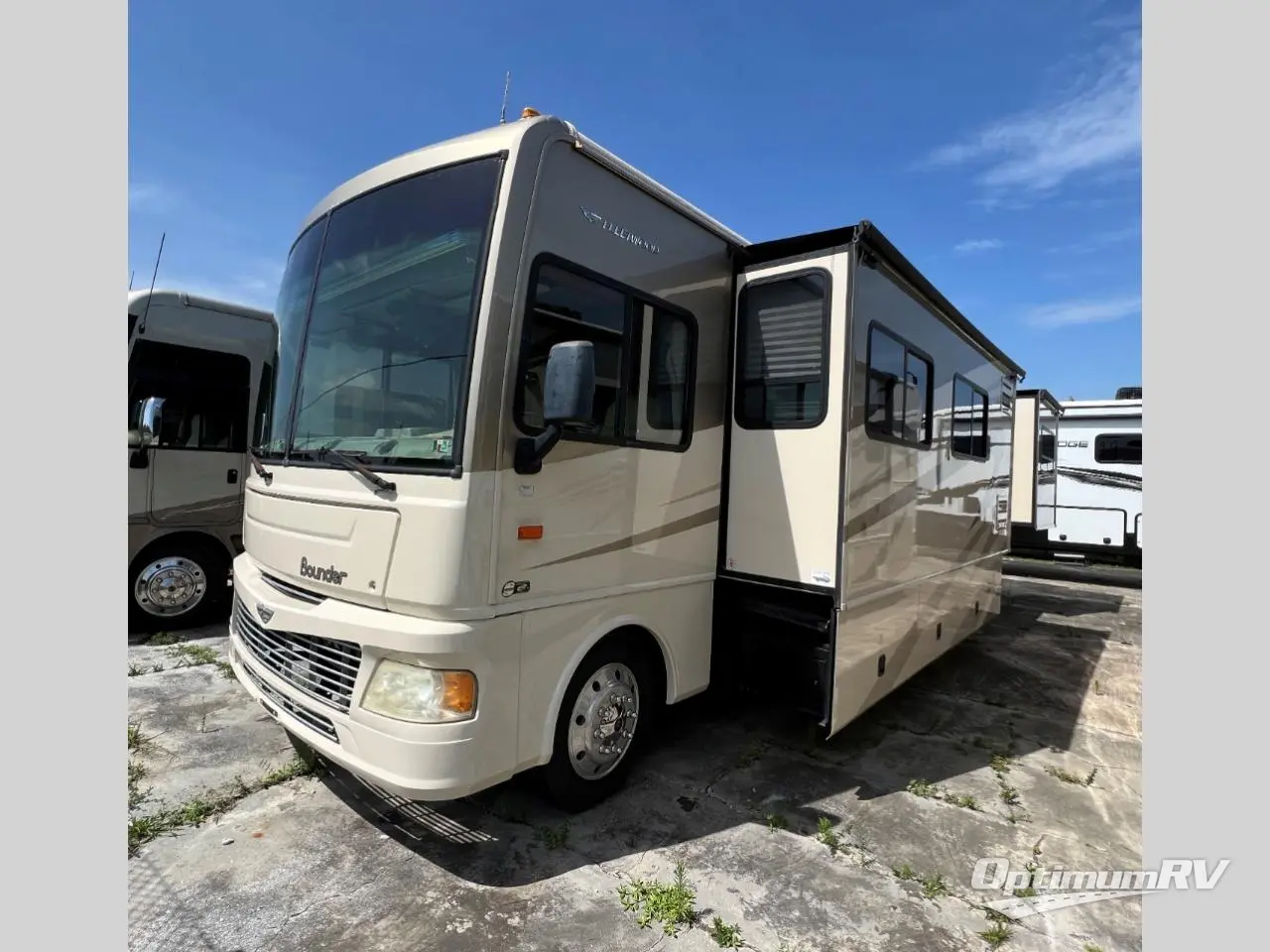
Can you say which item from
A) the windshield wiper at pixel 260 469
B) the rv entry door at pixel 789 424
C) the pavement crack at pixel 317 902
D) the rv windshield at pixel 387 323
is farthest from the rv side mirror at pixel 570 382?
the pavement crack at pixel 317 902

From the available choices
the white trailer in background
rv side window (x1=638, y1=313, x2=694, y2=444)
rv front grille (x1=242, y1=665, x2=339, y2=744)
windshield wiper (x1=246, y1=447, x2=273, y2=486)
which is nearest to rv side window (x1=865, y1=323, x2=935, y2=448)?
rv side window (x1=638, y1=313, x2=694, y2=444)

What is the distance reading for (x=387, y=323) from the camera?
3004 millimetres

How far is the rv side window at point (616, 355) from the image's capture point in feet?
9.12

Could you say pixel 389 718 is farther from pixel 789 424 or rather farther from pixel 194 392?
pixel 194 392

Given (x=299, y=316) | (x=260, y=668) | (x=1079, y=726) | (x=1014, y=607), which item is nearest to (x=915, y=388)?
(x=1079, y=726)

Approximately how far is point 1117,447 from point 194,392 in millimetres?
14099

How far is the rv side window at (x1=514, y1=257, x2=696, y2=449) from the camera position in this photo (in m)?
2.78

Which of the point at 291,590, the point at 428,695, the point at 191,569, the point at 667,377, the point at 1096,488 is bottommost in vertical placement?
the point at 191,569

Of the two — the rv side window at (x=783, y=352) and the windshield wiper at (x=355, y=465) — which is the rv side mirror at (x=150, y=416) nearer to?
the windshield wiper at (x=355, y=465)

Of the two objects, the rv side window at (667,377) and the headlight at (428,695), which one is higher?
the rv side window at (667,377)

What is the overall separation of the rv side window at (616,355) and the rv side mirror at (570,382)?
18cm

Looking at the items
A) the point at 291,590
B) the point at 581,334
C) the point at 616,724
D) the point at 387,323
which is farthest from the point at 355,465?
the point at 616,724

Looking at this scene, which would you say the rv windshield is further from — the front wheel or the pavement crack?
the pavement crack

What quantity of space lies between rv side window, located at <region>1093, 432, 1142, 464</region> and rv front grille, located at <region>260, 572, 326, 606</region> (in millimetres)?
13638
